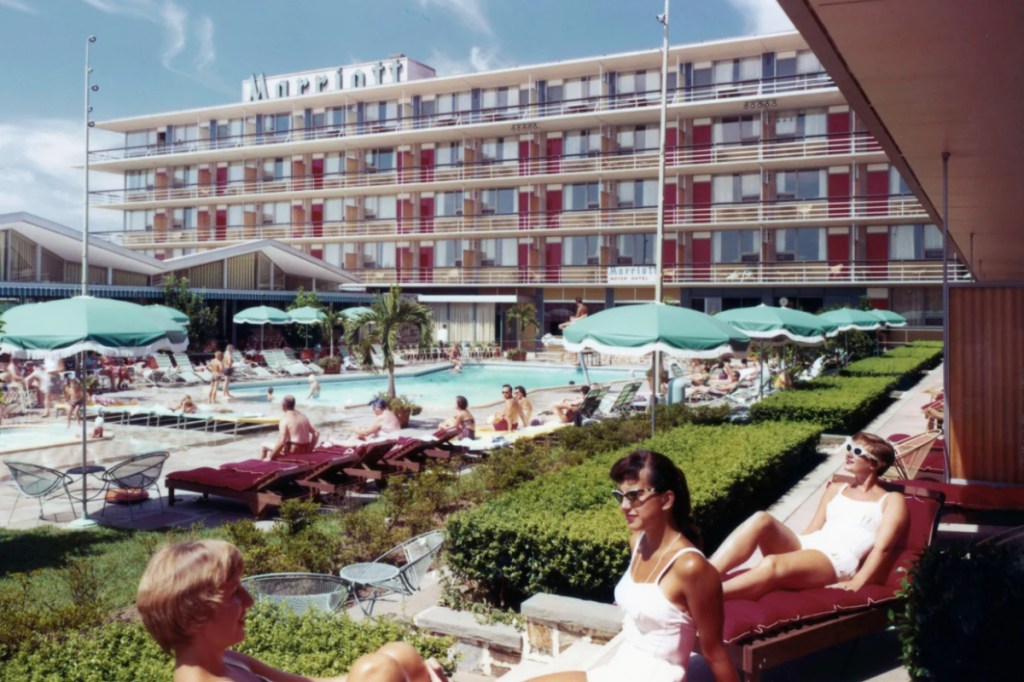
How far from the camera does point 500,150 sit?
48.2 meters

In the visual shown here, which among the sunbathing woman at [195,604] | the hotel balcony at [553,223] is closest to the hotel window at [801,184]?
the hotel balcony at [553,223]

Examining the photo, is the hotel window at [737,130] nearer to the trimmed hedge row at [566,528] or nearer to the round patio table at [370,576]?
the trimmed hedge row at [566,528]

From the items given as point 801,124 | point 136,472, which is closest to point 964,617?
point 136,472

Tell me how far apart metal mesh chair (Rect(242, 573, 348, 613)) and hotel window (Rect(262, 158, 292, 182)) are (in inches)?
2000

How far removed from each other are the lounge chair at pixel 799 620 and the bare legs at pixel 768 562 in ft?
0.18

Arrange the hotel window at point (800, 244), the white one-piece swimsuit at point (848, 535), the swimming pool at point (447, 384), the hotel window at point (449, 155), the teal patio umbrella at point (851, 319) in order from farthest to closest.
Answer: the hotel window at point (449, 155) → the hotel window at point (800, 244) → the swimming pool at point (447, 384) → the teal patio umbrella at point (851, 319) → the white one-piece swimsuit at point (848, 535)

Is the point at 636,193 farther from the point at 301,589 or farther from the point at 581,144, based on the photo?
the point at 301,589

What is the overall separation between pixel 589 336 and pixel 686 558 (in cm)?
768

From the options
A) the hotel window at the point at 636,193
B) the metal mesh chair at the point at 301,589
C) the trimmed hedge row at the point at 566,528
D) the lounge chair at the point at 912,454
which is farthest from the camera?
the hotel window at the point at 636,193

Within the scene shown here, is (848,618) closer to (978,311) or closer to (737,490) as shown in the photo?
(737,490)

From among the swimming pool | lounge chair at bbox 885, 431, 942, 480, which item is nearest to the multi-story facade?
the swimming pool

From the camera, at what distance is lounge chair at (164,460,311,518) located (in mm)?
9896

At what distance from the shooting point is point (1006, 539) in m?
4.21

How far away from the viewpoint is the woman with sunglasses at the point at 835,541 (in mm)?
4598
